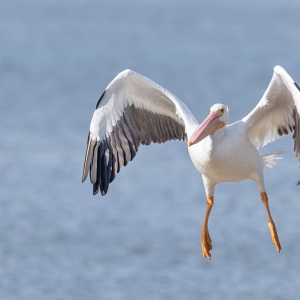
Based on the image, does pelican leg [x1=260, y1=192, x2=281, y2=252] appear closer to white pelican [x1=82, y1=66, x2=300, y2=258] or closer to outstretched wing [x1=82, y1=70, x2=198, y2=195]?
white pelican [x1=82, y1=66, x2=300, y2=258]

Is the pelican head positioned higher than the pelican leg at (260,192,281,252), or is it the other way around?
the pelican head

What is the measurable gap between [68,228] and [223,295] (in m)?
3.23

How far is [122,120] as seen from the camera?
10.4m

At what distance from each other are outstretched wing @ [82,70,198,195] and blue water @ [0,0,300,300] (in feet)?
18.7

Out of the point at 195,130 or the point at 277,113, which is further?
the point at 277,113

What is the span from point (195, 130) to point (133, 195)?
9.14 meters

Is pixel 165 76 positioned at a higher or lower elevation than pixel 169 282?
higher

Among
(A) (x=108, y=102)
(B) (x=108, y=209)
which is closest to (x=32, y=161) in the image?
(B) (x=108, y=209)

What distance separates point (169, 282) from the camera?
1641 cm

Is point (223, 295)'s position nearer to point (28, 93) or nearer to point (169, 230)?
point (169, 230)

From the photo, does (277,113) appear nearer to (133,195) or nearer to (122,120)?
(122,120)

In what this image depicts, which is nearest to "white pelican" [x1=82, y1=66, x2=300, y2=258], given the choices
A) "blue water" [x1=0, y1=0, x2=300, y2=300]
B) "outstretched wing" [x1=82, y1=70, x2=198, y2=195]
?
"outstretched wing" [x1=82, y1=70, x2=198, y2=195]

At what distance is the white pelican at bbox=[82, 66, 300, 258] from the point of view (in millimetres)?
9531

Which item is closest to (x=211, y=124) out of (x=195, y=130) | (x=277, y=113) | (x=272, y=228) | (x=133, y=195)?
(x=195, y=130)
